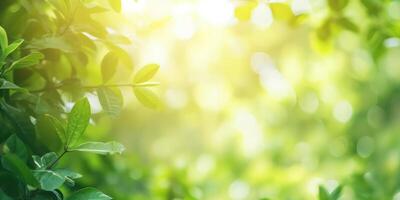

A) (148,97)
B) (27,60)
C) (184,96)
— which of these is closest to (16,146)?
(27,60)

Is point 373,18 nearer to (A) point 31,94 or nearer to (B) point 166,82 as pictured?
(A) point 31,94

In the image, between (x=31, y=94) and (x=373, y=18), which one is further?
(x=373, y=18)

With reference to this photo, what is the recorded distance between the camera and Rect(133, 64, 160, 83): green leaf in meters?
1.37

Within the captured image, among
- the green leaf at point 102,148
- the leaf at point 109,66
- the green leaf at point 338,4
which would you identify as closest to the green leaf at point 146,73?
the leaf at point 109,66

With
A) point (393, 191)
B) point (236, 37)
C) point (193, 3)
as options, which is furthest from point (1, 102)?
point (236, 37)

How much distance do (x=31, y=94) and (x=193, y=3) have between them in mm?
1343

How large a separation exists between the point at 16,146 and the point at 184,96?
18.6 feet

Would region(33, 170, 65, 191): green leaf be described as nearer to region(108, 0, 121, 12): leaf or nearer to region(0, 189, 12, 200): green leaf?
region(0, 189, 12, 200): green leaf

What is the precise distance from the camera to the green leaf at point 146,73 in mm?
1368

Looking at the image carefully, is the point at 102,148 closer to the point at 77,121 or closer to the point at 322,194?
the point at 77,121

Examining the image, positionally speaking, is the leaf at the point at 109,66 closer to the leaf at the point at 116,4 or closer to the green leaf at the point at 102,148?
the leaf at the point at 116,4

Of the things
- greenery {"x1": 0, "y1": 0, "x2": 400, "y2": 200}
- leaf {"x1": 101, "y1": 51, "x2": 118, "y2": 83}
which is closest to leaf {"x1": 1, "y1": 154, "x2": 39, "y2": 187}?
greenery {"x1": 0, "y1": 0, "x2": 400, "y2": 200}

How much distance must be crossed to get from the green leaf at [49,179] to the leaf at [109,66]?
359 millimetres

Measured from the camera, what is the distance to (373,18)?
6.33ft
